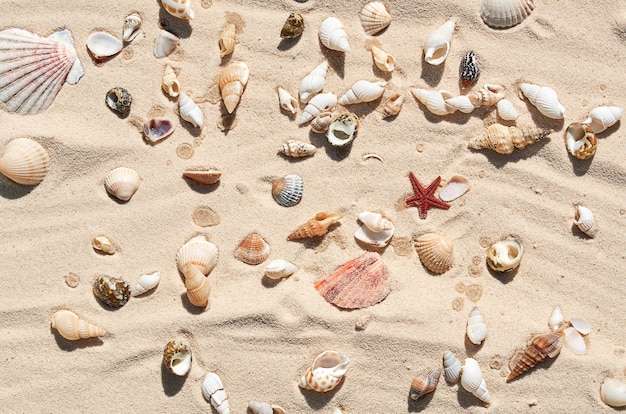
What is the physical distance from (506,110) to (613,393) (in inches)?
75.0

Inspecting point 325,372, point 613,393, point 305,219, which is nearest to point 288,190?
point 305,219

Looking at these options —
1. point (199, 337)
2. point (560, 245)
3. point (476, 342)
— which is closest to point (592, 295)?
point (560, 245)

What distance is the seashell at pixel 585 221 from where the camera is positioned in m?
3.82

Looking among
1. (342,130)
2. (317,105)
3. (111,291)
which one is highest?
(317,105)

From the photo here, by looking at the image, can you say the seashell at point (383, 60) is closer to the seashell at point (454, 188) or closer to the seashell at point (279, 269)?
the seashell at point (454, 188)

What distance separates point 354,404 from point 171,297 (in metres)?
1.34

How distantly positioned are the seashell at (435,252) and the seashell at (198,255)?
1.30m

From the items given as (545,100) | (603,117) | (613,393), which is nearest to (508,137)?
(545,100)

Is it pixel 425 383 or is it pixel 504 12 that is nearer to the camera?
pixel 425 383

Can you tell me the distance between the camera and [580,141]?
3.84 m

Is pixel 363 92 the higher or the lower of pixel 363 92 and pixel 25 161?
the higher

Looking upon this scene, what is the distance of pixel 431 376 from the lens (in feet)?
12.3

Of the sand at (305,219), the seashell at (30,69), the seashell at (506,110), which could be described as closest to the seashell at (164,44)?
the sand at (305,219)

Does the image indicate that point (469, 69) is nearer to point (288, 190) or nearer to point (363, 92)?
point (363, 92)
